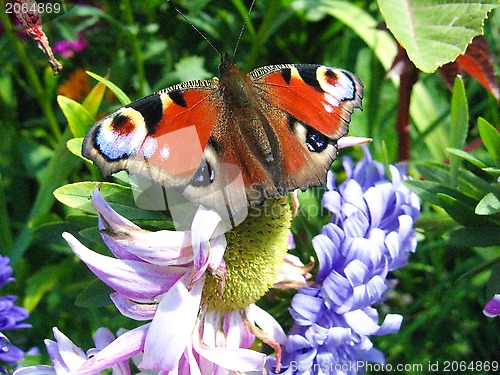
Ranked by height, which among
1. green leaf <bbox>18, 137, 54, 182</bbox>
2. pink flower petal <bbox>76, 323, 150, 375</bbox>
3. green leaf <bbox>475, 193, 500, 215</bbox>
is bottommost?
green leaf <bbox>18, 137, 54, 182</bbox>

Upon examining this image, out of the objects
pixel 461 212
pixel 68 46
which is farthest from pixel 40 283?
pixel 461 212

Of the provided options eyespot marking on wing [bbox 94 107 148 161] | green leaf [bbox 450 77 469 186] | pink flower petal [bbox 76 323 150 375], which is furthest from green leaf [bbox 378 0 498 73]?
pink flower petal [bbox 76 323 150 375]

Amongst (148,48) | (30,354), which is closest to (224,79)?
(30,354)

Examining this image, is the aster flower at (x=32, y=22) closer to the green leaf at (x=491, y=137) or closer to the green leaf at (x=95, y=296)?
the green leaf at (x=95, y=296)

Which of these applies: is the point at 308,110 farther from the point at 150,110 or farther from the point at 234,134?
the point at 150,110

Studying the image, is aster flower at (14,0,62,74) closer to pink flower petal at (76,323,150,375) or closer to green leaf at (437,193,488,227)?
pink flower petal at (76,323,150,375)

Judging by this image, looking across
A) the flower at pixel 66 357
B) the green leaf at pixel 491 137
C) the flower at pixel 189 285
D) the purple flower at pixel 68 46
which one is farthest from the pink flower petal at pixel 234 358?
the purple flower at pixel 68 46
